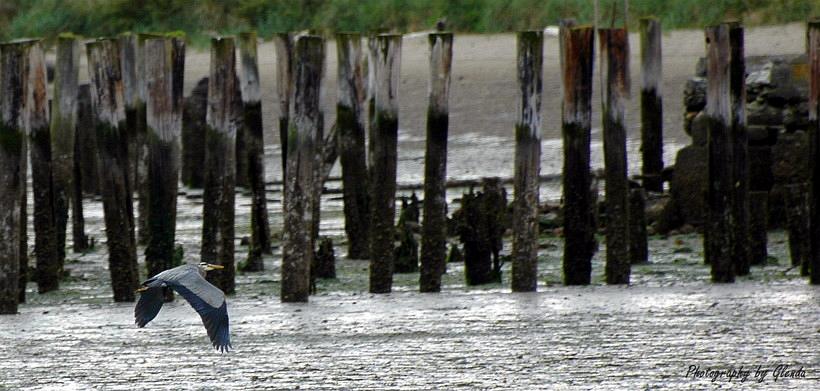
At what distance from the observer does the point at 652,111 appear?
1738 cm

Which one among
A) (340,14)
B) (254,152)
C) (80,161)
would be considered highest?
(340,14)

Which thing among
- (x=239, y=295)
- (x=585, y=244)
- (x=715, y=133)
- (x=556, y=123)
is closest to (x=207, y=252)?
(x=239, y=295)

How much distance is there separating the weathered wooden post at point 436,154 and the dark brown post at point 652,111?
3368 mm

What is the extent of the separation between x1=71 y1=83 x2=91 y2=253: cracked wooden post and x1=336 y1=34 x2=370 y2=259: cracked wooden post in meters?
2.46

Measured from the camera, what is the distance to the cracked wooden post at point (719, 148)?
13.1 m

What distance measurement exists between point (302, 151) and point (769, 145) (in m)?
5.57

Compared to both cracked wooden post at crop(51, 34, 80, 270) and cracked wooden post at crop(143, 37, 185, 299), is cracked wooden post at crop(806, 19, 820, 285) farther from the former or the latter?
cracked wooden post at crop(51, 34, 80, 270)

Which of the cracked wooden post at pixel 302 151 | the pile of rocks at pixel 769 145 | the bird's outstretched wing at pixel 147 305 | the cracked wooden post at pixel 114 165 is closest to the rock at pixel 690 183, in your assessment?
the pile of rocks at pixel 769 145

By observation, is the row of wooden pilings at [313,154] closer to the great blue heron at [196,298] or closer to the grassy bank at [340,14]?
the great blue heron at [196,298]

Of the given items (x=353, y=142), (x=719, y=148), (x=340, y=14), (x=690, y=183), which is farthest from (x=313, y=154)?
(x=340, y=14)

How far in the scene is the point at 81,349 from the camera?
11.4m

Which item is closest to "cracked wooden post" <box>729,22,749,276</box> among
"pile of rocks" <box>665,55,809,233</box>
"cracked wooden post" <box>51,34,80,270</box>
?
"pile of rocks" <box>665,55,809,233</box>

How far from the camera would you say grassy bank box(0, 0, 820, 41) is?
28.2m

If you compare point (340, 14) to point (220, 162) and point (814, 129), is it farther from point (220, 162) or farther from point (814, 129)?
point (814, 129)
